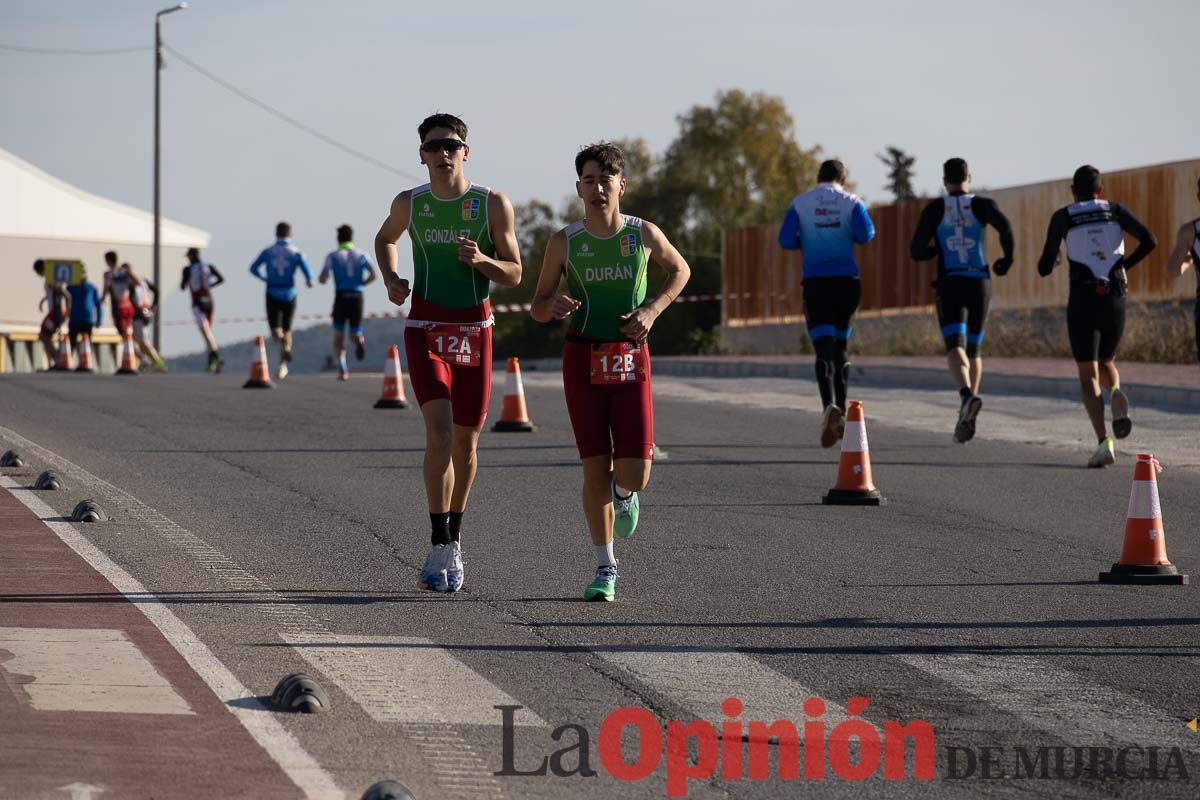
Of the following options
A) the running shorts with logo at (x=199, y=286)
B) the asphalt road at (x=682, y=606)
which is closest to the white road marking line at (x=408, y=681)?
the asphalt road at (x=682, y=606)

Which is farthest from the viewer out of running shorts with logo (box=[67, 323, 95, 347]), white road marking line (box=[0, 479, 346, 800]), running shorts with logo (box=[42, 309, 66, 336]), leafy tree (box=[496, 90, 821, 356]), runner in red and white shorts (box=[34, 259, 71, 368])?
leafy tree (box=[496, 90, 821, 356])

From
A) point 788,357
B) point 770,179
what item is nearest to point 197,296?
point 788,357

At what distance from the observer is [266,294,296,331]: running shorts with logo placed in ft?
83.5

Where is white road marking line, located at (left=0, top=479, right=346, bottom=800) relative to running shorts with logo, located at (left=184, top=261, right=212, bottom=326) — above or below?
below

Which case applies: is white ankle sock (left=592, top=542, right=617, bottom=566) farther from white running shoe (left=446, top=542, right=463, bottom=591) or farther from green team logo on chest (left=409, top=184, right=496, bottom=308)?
green team logo on chest (left=409, top=184, right=496, bottom=308)

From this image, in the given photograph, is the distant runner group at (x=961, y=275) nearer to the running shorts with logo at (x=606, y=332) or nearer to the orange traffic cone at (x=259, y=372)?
the running shorts with logo at (x=606, y=332)

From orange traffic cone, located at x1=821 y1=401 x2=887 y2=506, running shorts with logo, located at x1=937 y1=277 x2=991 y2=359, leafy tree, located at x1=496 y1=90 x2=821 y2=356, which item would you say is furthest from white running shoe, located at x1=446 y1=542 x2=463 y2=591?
leafy tree, located at x1=496 y1=90 x2=821 y2=356

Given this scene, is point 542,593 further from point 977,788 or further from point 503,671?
point 977,788

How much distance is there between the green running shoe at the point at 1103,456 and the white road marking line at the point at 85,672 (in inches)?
349

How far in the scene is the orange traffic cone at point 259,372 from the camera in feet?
76.7

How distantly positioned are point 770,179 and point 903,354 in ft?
130

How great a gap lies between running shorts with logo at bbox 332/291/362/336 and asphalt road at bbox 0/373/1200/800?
32.2 ft

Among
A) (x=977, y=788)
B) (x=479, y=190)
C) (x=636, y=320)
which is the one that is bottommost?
A: (x=977, y=788)

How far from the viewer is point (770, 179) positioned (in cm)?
7056
